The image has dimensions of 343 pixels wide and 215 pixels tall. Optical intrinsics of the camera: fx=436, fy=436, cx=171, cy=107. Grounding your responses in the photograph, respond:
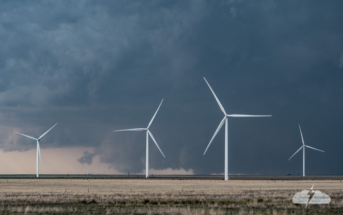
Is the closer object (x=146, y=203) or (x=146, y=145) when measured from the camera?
(x=146, y=203)

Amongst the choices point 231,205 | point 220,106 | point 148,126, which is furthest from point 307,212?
point 148,126

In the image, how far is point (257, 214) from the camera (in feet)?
113

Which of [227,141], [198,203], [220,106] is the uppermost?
[220,106]

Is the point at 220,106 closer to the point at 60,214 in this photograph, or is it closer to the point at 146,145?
the point at 146,145

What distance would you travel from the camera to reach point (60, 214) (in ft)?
116

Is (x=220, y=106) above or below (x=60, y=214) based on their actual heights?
above

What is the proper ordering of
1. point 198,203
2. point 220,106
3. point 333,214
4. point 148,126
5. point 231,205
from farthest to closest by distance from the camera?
point 148,126
point 220,106
point 198,203
point 231,205
point 333,214

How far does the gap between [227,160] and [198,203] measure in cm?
8802

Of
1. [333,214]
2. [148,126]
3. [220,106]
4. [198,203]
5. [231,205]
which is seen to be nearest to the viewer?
[333,214]

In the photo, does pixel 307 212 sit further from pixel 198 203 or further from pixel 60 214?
pixel 60 214

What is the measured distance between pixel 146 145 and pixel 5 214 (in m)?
126

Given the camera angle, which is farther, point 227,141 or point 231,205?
point 227,141

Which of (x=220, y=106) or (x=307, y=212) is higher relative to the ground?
(x=220, y=106)

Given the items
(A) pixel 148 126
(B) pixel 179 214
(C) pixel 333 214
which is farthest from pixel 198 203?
(A) pixel 148 126
